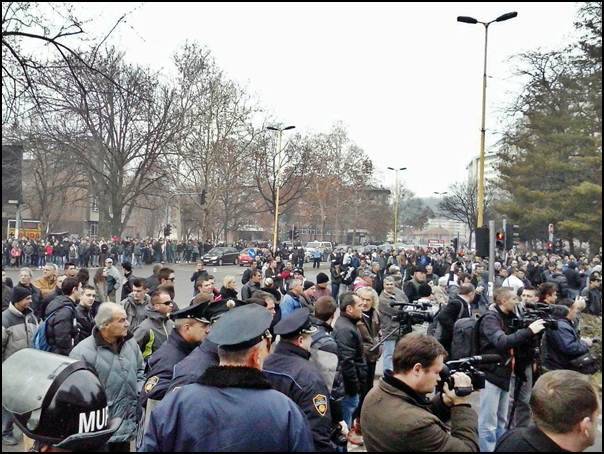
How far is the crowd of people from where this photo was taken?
8.18ft

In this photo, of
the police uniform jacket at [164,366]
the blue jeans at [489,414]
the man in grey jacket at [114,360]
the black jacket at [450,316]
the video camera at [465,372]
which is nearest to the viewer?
the video camera at [465,372]

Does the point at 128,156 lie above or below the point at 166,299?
above

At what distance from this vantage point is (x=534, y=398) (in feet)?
9.14

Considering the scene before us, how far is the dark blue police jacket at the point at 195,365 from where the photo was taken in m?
3.47

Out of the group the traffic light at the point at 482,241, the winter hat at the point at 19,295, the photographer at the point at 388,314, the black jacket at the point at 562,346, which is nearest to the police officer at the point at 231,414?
the winter hat at the point at 19,295

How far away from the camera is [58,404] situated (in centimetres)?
235

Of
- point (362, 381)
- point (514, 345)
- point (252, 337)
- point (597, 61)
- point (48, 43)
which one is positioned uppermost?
point (48, 43)

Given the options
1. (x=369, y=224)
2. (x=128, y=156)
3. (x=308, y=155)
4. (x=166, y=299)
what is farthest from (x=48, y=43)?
(x=369, y=224)

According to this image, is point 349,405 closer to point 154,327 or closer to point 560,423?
point 154,327

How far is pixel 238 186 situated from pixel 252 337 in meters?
44.9

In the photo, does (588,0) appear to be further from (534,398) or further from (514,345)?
(534,398)

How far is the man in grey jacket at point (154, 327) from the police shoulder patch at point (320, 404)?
Result: 228cm

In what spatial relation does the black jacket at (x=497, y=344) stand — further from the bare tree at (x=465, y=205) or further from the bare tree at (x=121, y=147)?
the bare tree at (x=465, y=205)

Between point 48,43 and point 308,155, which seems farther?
point 308,155
